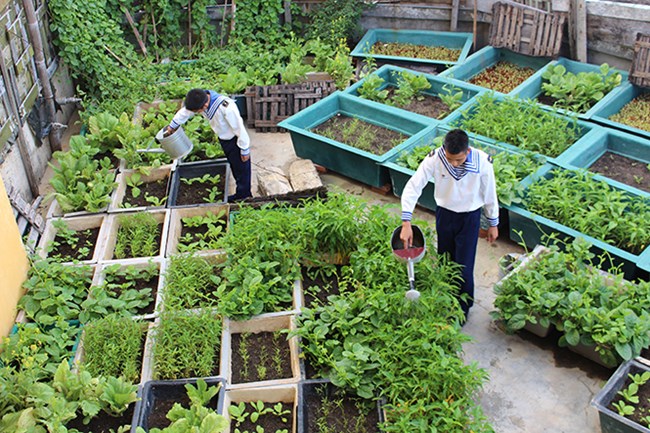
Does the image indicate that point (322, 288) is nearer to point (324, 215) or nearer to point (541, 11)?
point (324, 215)

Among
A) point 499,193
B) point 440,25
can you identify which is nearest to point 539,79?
point 440,25

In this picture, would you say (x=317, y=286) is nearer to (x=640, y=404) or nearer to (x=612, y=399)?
(x=612, y=399)

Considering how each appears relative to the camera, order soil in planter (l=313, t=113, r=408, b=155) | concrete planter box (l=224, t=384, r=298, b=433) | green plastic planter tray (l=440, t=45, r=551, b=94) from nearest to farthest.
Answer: concrete planter box (l=224, t=384, r=298, b=433) < soil in planter (l=313, t=113, r=408, b=155) < green plastic planter tray (l=440, t=45, r=551, b=94)

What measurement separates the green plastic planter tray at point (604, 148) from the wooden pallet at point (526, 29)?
1.89 metres

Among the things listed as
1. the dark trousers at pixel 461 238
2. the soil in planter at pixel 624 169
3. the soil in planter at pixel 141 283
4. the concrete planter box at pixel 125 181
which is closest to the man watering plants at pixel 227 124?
the concrete planter box at pixel 125 181

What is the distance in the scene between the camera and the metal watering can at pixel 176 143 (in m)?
6.91

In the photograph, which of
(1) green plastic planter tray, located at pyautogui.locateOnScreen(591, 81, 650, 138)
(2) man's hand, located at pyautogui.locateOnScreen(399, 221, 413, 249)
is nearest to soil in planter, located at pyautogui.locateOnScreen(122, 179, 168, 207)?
(2) man's hand, located at pyautogui.locateOnScreen(399, 221, 413, 249)

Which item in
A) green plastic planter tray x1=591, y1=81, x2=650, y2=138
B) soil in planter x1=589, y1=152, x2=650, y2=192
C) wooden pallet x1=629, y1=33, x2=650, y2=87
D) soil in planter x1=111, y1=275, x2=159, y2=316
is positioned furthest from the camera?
wooden pallet x1=629, y1=33, x2=650, y2=87

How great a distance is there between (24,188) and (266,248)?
10.4ft

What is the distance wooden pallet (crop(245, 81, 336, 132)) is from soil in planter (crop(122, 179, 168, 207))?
183 cm

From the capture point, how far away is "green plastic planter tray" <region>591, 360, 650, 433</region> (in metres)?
4.54

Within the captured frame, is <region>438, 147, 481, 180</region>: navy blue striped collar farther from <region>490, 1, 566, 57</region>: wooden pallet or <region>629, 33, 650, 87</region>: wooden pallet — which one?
<region>490, 1, 566, 57</region>: wooden pallet

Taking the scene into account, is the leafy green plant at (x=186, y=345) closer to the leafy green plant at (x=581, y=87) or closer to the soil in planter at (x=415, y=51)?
the leafy green plant at (x=581, y=87)

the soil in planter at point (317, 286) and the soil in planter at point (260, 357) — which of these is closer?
the soil in planter at point (260, 357)
